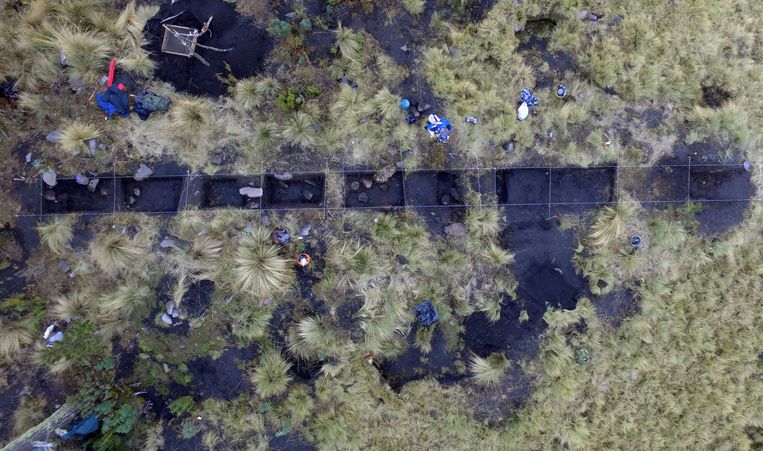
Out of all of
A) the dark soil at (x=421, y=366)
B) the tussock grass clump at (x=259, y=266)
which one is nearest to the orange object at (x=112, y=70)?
the tussock grass clump at (x=259, y=266)

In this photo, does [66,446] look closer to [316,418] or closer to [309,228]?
[316,418]

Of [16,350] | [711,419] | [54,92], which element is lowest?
[711,419]

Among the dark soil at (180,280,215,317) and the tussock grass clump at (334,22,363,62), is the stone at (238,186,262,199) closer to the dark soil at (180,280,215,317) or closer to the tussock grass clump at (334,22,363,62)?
the dark soil at (180,280,215,317)

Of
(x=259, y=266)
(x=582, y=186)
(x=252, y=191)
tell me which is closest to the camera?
(x=259, y=266)

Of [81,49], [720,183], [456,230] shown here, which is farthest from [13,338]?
[720,183]

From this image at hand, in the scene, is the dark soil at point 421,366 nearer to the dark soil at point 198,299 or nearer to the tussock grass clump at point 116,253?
the dark soil at point 198,299

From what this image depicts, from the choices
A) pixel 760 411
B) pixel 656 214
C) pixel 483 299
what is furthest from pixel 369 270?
pixel 760 411

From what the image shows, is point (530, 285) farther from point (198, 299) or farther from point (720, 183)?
point (198, 299)
